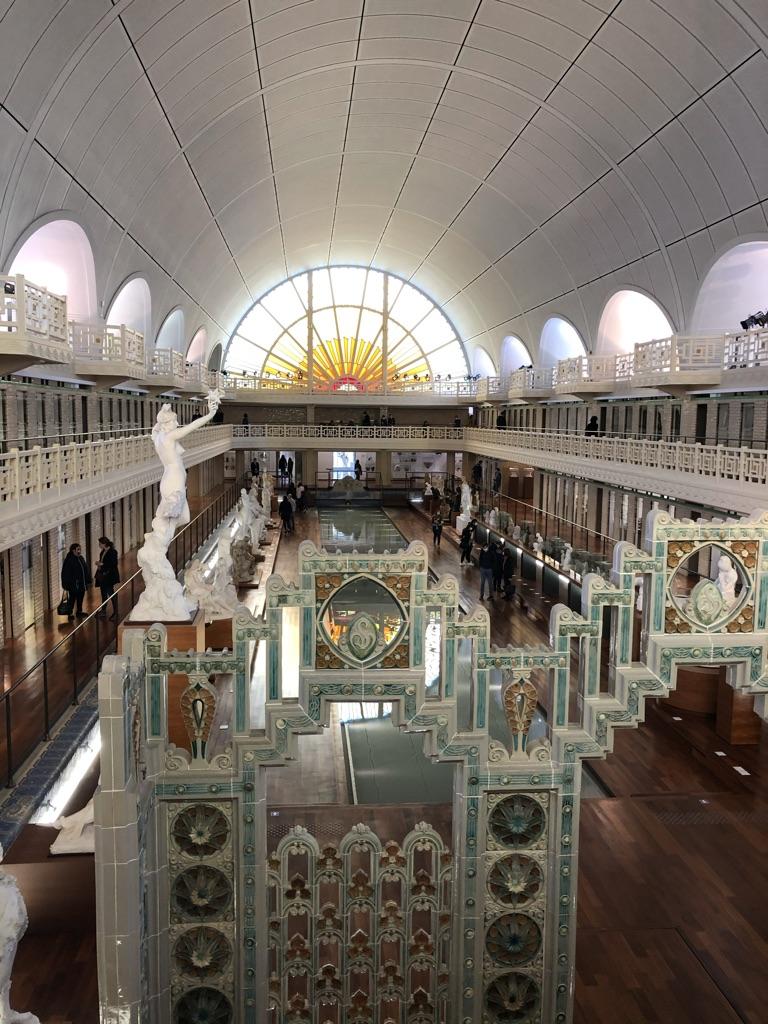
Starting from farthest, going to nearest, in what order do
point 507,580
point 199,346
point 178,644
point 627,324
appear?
point 199,346
point 627,324
point 507,580
point 178,644

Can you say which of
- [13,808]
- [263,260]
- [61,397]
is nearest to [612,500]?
[61,397]

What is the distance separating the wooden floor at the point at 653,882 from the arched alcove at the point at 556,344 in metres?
28.5

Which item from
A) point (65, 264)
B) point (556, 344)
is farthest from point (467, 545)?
point (556, 344)

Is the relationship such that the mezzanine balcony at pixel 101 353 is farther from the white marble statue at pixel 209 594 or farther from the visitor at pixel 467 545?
the visitor at pixel 467 545

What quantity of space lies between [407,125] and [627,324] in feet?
36.0

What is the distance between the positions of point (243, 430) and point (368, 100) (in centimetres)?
2216

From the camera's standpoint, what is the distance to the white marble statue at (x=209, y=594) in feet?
58.1

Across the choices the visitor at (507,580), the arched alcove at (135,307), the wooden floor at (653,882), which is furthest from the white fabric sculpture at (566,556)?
the arched alcove at (135,307)

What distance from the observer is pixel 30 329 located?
528 inches

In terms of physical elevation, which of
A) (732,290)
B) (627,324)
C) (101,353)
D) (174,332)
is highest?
(174,332)

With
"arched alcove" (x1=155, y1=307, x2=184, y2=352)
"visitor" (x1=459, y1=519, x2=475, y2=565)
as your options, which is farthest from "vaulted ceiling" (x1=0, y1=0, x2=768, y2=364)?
"visitor" (x1=459, y1=519, x2=475, y2=565)

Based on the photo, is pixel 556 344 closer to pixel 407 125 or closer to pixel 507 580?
pixel 407 125

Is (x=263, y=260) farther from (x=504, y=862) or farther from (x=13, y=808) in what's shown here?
(x=504, y=862)

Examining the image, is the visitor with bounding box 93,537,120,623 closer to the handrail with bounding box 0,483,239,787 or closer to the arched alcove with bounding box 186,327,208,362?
the handrail with bounding box 0,483,239,787
